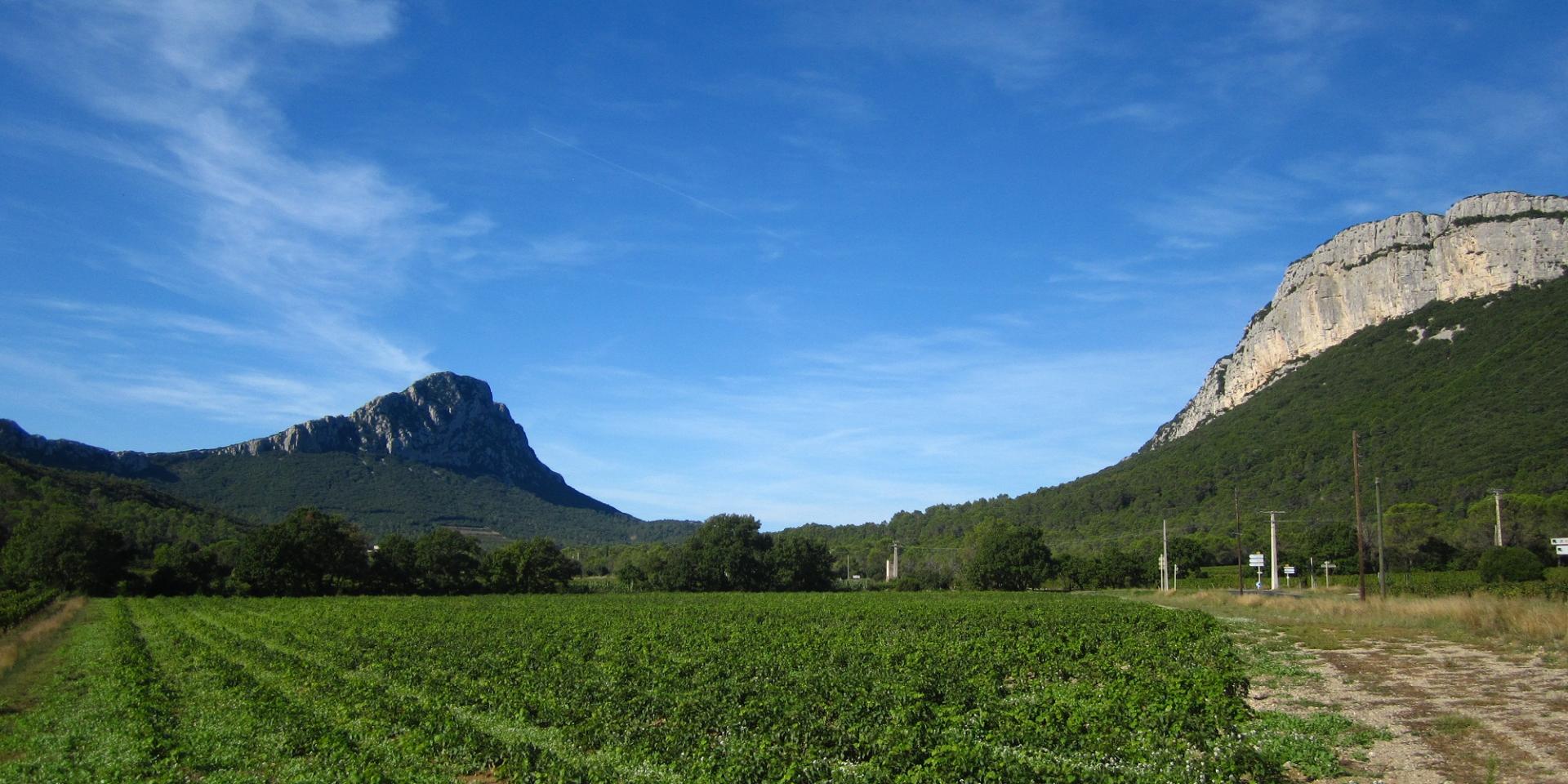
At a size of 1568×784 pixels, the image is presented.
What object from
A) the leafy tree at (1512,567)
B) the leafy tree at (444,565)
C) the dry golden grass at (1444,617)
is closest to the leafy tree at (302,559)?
the leafy tree at (444,565)

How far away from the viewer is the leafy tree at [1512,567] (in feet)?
182

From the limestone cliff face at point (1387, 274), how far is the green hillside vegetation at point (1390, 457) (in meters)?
5.23

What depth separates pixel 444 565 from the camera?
3595 inches

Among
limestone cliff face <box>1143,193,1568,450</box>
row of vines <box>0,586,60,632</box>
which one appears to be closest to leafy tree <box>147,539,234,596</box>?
row of vines <box>0,586,60,632</box>

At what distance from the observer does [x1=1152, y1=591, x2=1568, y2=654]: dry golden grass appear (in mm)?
25594

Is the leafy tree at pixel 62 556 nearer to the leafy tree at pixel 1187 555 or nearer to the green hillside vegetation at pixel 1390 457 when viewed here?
the green hillside vegetation at pixel 1390 457

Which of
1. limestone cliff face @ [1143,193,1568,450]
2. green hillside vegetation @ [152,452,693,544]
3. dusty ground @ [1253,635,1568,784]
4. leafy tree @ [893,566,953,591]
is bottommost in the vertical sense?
leafy tree @ [893,566,953,591]

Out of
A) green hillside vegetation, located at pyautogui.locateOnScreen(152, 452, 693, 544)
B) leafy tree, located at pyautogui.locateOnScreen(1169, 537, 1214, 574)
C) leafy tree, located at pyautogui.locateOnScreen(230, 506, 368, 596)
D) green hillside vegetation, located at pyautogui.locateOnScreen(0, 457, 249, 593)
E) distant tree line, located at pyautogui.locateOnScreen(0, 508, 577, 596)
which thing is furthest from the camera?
green hillside vegetation, located at pyautogui.locateOnScreen(152, 452, 693, 544)

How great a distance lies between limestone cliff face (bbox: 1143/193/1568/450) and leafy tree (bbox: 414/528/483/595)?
4163 inches

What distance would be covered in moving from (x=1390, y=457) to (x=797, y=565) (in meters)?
58.5

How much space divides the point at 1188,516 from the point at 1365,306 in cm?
4513

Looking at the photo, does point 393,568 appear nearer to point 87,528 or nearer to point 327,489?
point 87,528

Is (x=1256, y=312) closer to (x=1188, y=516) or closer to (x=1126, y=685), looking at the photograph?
(x=1188, y=516)

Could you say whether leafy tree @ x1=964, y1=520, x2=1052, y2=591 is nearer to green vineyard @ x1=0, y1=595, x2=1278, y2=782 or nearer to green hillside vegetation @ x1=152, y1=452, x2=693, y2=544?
green vineyard @ x1=0, y1=595, x2=1278, y2=782
